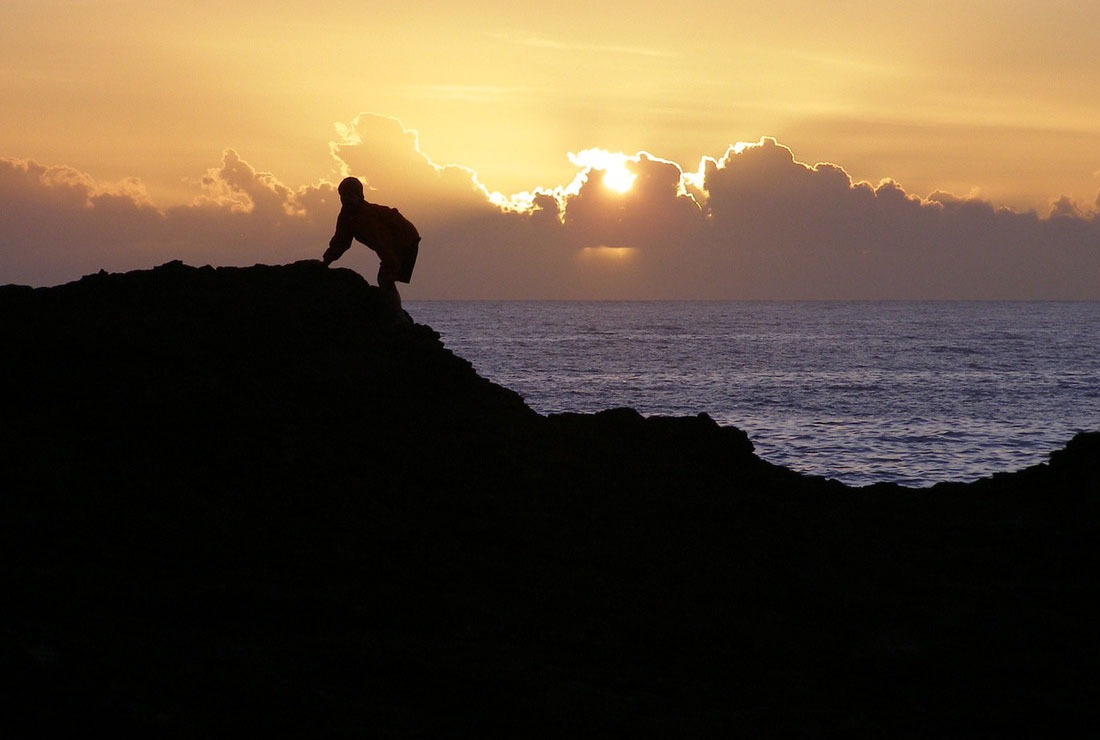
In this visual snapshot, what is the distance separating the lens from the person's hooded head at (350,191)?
48.2ft

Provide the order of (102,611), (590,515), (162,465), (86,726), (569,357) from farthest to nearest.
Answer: (569,357)
(590,515)
(162,465)
(102,611)
(86,726)

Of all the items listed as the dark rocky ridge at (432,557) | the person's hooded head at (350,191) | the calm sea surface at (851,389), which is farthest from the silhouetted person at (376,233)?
the calm sea surface at (851,389)

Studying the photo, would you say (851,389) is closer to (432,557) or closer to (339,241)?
(339,241)

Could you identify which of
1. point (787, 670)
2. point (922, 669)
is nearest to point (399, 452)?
point (787, 670)

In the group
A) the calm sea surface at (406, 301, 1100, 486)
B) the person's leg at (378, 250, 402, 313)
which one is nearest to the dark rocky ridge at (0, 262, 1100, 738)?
the person's leg at (378, 250, 402, 313)

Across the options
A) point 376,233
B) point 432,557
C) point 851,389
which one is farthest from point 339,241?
point 851,389

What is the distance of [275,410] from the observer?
452 inches

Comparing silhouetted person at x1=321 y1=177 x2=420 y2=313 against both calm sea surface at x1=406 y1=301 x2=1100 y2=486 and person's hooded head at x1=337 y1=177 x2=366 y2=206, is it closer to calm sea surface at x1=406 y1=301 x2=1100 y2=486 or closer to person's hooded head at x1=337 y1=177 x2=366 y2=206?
person's hooded head at x1=337 y1=177 x2=366 y2=206

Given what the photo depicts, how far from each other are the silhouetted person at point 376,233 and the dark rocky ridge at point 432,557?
829mm

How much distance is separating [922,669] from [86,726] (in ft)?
20.0

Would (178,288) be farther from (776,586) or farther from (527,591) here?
(776,586)

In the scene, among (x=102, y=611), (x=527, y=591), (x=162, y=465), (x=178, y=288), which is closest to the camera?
(x=102, y=611)

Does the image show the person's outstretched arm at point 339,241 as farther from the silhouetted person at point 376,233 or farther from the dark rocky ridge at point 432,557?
the dark rocky ridge at point 432,557

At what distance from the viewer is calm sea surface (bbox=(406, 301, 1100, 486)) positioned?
3859cm
